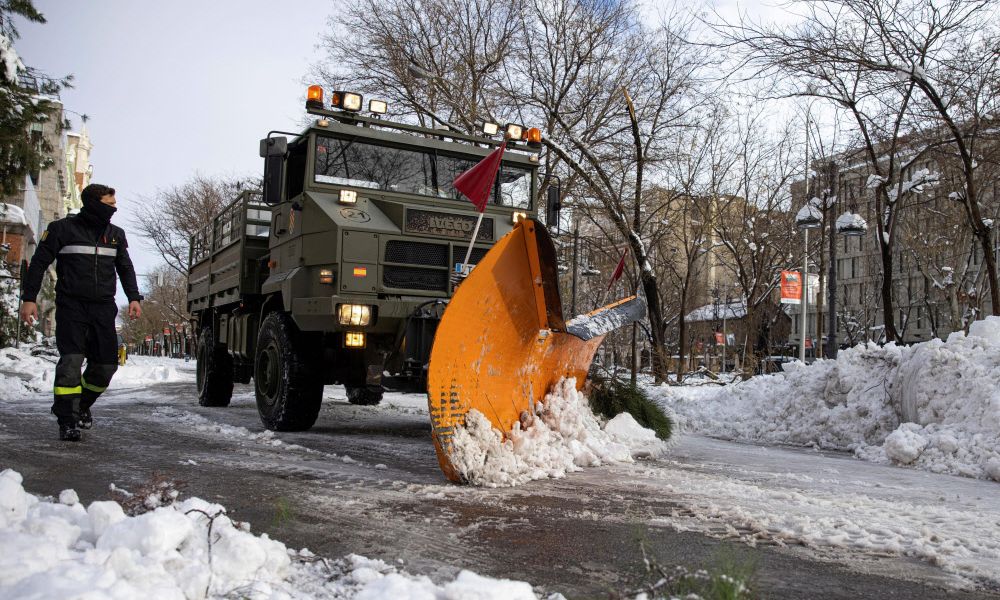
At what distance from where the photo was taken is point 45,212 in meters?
57.4

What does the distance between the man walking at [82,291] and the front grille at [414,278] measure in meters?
2.20

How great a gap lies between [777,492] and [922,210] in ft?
99.6

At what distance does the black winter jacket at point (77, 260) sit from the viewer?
6395 mm

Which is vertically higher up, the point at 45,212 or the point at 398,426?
the point at 45,212

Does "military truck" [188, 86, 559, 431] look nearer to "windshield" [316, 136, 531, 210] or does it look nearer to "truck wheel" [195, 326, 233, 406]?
"windshield" [316, 136, 531, 210]

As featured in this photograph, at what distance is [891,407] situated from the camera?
9.05m

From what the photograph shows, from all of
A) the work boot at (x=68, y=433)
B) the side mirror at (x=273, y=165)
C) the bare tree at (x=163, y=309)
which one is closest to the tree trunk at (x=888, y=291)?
the side mirror at (x=273, y=165)

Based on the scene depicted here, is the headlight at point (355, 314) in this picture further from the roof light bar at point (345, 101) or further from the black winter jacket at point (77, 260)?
the roof light bar at point (345, 101)

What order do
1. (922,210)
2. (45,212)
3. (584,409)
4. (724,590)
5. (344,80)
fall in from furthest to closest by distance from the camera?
(45,212) < (922,210) < (344,80) < (584,409) < (724,590)

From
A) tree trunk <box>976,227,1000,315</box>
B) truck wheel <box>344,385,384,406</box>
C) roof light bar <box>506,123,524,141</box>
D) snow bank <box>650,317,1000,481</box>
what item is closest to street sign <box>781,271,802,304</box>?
tree trunk <box>976,227,1000,315</box>

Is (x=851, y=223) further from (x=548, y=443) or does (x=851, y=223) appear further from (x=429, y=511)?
(x=429, y=511)

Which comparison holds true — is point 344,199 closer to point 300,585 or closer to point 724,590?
point 300,585

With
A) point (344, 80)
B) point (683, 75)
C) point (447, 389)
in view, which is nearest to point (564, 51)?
point (683, 75)

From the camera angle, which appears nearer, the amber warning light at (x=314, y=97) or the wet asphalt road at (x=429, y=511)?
the wet asphalt road at (x=429, y=511)
